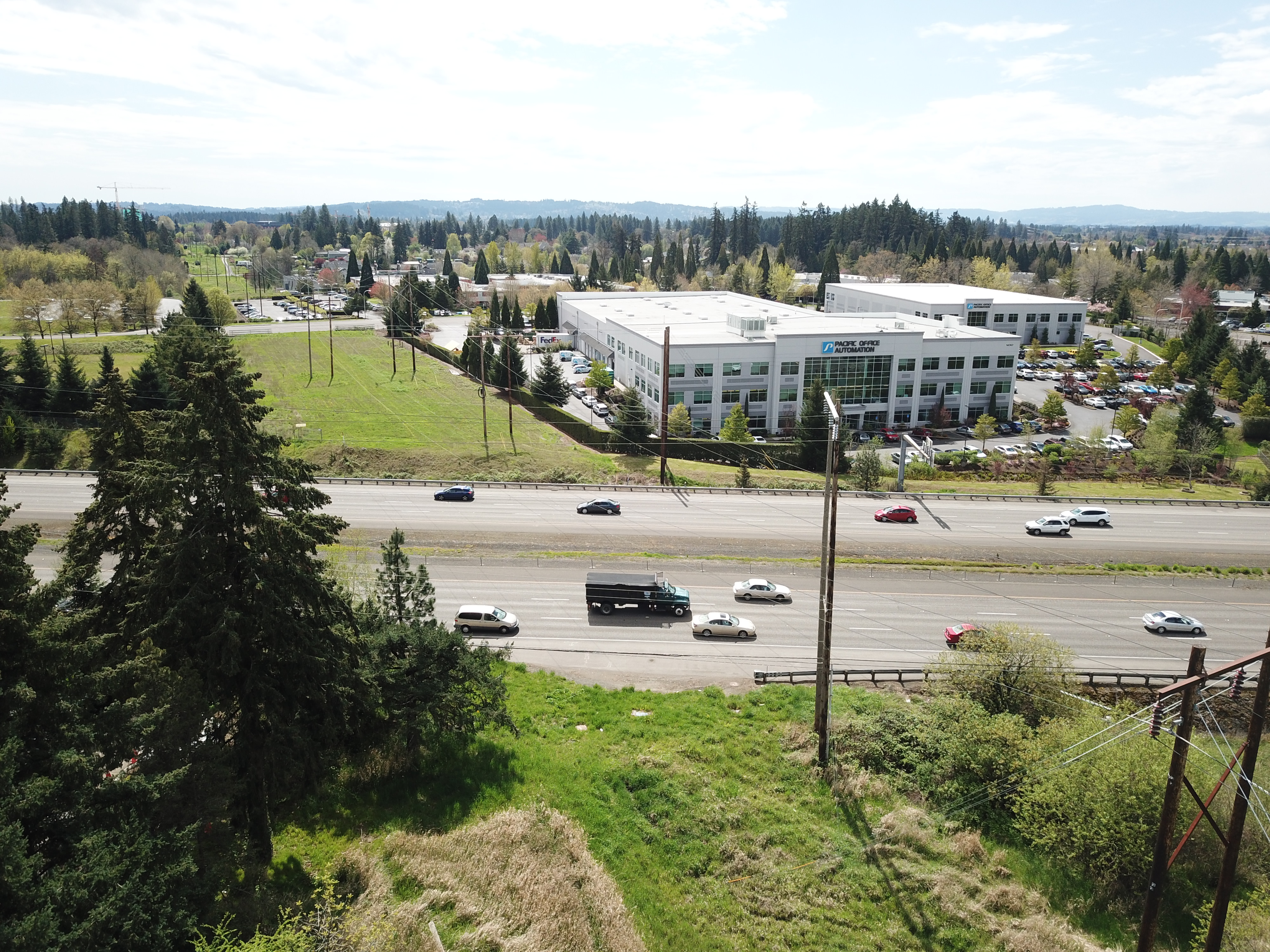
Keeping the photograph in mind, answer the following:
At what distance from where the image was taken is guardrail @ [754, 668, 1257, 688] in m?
26.6

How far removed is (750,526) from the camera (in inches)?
1633

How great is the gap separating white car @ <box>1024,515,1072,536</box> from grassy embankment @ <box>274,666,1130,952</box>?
24.0 meters

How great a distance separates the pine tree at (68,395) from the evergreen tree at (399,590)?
1971 inches

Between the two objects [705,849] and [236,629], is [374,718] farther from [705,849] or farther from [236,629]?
[705,849]

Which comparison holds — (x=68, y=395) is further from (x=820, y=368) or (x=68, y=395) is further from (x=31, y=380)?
(x=820, y=368)

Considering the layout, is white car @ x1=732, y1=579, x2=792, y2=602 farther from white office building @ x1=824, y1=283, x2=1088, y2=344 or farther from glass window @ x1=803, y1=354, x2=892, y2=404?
white office building @ x1=824, y1=283, x2=1088, y2=344

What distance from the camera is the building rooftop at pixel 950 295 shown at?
343 feet

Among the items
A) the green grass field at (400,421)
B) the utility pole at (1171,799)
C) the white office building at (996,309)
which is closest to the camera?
the utility pole at (1171,799)

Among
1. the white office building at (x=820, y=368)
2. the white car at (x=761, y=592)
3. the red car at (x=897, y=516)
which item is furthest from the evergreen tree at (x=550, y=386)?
the white car at (x=761, y=592)

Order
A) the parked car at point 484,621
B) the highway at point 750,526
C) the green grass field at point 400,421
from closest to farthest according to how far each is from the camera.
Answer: the parked car at point 484,621 < the highway at point 750,526 < the green grass field at point 400,421

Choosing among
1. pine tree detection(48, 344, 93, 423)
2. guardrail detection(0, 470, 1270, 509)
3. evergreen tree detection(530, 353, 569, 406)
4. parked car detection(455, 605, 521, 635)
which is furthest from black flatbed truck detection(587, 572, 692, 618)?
pine tree detection(48, 344, 93, 423)

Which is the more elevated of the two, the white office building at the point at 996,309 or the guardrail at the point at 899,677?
the white office building at the point at 996,309

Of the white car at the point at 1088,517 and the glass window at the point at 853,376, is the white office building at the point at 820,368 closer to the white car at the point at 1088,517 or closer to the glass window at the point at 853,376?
the glass window at the point at 853,376

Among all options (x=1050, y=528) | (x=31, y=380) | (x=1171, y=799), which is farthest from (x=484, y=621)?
(x=31, y=380)
